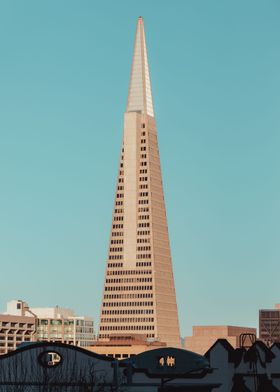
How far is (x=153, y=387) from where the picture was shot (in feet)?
286

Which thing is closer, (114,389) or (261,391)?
(114,389)

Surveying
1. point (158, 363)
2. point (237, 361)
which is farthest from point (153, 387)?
point (237, 361)

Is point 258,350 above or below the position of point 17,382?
above

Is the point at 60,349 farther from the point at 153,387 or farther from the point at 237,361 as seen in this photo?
the point at 237,361

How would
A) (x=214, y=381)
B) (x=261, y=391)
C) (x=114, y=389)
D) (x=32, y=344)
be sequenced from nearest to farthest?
(x=114, y=389)
(x=32, y=344)
(x=214, y=381)
(x=261, y=391)

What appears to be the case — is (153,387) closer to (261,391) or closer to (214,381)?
(214,381)

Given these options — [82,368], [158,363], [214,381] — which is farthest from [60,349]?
[214,381]

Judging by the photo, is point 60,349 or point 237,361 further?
point 237,361

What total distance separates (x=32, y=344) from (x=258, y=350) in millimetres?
25546

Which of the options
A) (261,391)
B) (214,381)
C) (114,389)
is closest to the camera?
(114,389)

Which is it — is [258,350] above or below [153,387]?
above

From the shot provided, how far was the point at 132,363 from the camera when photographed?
88.1m

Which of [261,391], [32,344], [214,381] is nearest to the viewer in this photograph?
[32,344]

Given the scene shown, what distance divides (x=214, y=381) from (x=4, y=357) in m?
18.5
